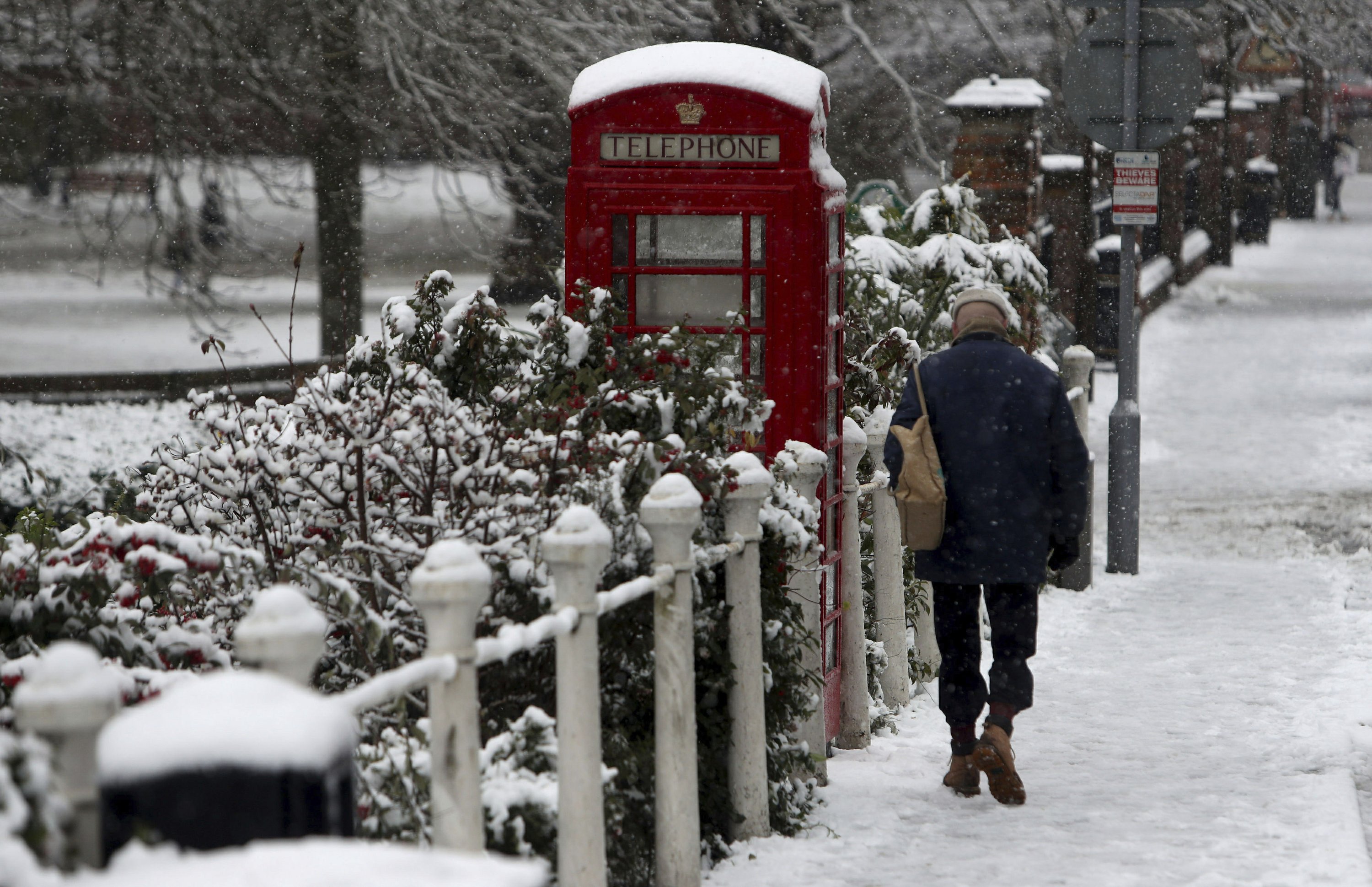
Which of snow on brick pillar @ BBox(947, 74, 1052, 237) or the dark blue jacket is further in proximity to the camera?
snow on brick pillar @ BBox(947, 74, 1052, 237)

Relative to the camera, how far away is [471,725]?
10.5ft

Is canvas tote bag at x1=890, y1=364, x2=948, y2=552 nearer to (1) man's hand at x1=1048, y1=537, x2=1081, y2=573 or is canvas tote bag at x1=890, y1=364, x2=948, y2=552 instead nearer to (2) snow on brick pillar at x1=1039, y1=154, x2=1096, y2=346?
(1) man's hand at x1=1048, y1=537, x2=1081, y2=573

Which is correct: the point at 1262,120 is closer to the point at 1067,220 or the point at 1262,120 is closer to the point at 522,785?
the point at 1067,220

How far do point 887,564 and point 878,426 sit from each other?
0.52 meters

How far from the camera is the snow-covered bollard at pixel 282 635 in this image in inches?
97.8

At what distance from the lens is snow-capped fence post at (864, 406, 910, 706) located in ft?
21.1

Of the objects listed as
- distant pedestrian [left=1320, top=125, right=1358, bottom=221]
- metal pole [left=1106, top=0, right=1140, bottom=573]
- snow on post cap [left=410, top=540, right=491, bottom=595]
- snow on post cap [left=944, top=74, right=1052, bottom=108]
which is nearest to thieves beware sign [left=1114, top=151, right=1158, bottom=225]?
metal pole [left=1106, top=0, right=1140, bottom=573]

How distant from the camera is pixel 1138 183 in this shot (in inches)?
377

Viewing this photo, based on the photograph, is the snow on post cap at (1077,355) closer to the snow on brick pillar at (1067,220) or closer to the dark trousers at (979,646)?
the dark trousers at (979,646)

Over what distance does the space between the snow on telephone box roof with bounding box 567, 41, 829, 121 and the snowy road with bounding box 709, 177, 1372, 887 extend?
2227mm

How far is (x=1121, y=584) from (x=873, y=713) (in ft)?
11.5

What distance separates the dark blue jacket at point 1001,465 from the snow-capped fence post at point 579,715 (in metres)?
1.91

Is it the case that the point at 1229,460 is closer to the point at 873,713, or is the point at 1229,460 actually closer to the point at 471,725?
the point at 873,713

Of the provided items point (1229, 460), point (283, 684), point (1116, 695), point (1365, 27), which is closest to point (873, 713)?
point (1116, 695)
